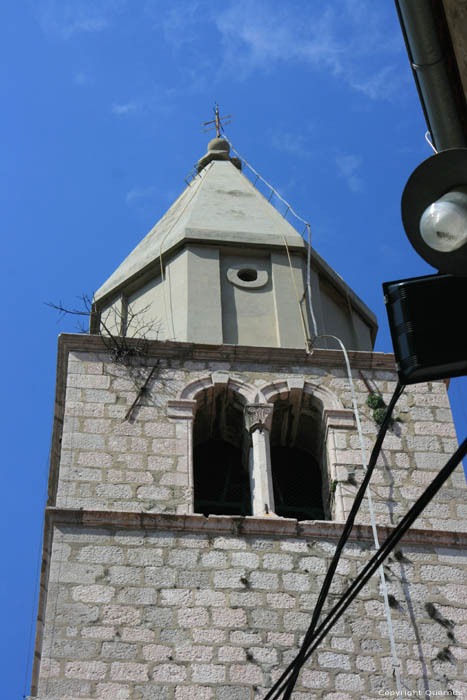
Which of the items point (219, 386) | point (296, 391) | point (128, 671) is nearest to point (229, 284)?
point (219, 386)

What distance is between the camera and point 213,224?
16.1 meters

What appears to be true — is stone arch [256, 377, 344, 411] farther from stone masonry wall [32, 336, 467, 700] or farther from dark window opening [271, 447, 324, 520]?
dark window opening [271, 447, 324, 520]

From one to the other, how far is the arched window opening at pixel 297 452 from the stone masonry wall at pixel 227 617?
5.04 feet

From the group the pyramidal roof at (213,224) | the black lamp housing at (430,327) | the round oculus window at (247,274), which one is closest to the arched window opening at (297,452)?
the round oculus window at (247,274)

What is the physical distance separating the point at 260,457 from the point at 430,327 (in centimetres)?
791

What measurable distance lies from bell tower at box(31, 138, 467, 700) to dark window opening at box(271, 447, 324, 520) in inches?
0.9

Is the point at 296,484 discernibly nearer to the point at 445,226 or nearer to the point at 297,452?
the point at 297,452

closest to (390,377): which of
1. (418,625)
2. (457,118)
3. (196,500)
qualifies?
(196,500)

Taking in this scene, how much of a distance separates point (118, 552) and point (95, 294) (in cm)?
589

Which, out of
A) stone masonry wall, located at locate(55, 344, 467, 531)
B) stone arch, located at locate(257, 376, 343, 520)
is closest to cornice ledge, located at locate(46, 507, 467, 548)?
stone masonry wall, located at locate(55, 344, 467, 531)

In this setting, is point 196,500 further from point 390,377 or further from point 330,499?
point 390,377

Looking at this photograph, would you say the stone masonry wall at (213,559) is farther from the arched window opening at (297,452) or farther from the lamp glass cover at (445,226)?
the lamp glass cover at (445,226)

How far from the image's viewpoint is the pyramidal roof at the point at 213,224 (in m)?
15.8

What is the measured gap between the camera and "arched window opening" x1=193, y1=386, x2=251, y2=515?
42.4 ft
